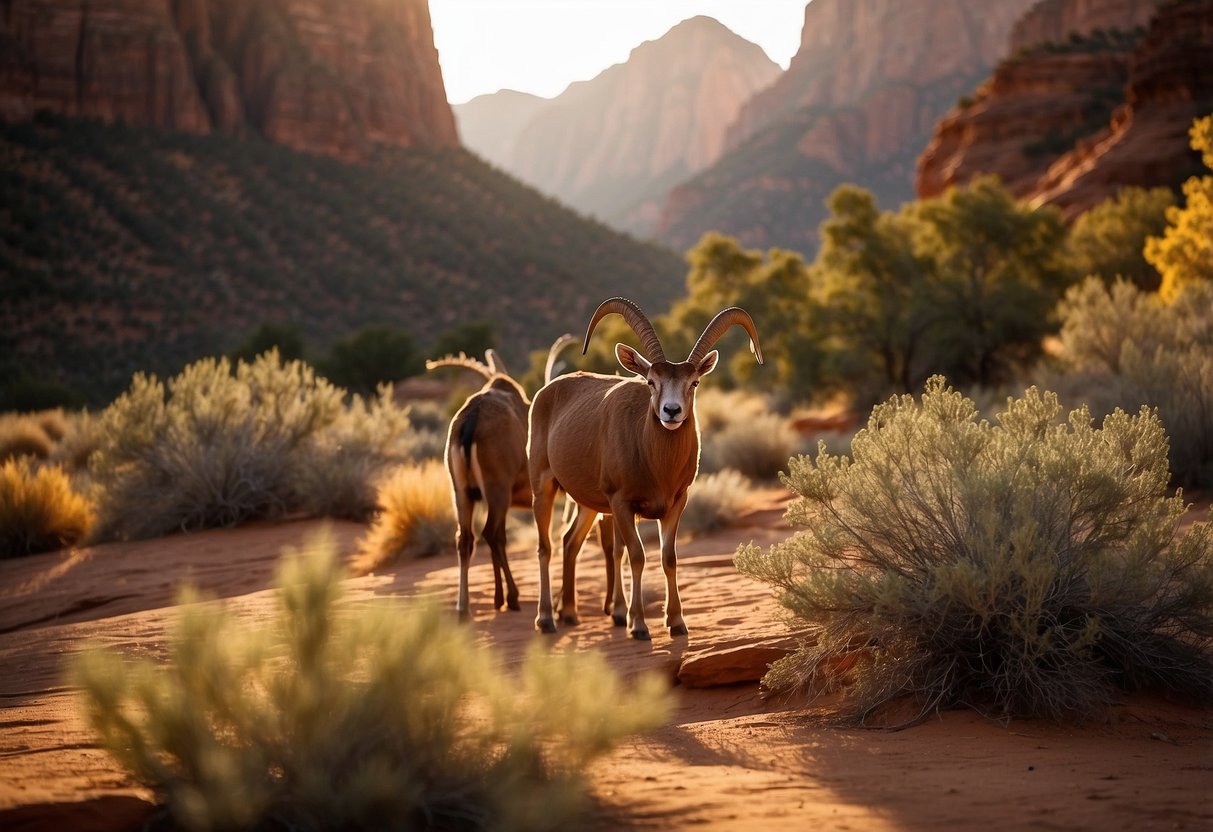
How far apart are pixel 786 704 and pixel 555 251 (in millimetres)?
59888

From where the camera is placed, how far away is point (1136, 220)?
2959cm

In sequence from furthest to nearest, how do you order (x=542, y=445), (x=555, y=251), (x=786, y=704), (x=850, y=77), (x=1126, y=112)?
(x=850, y=77) → (x=555, y=251) → (x=1126, y=112) → (x=542, y=445) → (x=786, y=704)

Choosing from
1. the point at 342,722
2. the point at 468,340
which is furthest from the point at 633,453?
the point at 468,340

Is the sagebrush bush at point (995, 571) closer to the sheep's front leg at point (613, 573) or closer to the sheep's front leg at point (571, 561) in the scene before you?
the sheep's front leg at point (613, 573)

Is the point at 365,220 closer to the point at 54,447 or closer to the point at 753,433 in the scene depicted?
the point at 54,447

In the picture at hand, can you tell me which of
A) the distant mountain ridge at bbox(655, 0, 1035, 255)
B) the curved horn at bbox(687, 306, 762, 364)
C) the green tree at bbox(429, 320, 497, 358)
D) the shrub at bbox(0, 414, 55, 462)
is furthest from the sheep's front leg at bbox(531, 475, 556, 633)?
the distant mountain ridge at bbox(655, 0, 1035, 255)

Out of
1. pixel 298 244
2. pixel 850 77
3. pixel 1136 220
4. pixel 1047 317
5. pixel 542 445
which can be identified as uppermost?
pixel 850 77

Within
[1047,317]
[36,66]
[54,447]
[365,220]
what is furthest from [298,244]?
[1047,317]

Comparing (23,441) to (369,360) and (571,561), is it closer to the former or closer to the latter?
(571,561)

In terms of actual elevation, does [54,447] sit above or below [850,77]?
below

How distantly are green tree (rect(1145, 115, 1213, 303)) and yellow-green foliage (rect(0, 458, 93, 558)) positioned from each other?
67.7 ft

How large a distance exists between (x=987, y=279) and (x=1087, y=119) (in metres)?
29.7

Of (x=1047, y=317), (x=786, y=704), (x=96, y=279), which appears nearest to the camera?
(x=786, y=704)

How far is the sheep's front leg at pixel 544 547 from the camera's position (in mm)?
8211
